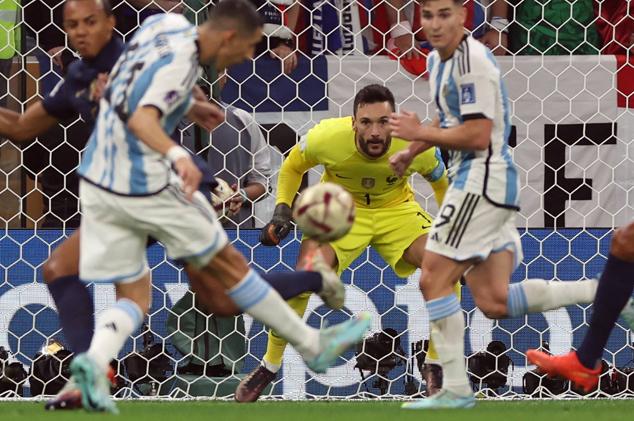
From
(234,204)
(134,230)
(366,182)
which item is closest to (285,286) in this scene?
(134,230)

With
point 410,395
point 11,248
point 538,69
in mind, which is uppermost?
point 538,69

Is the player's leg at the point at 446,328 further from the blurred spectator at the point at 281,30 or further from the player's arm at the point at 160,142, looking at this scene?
the blurred spectator at the point at 281,30

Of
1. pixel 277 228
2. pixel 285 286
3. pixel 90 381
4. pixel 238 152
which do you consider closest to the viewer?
pixel 90 381

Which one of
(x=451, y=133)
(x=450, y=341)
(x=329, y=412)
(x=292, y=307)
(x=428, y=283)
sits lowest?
(x=329, y=412)

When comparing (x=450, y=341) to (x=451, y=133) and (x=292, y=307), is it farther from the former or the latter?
(x=292, y=307)

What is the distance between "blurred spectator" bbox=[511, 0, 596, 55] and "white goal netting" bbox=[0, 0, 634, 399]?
4 centimetres

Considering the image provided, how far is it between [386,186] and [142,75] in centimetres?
278

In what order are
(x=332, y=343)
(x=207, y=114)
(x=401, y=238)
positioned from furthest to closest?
(x=401, y=238) < (x=207, y=114) < (x=332, y=343)

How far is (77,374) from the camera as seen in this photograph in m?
5.62

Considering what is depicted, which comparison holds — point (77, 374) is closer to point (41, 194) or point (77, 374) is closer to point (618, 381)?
point (41, 194)

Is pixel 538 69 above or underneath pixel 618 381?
above

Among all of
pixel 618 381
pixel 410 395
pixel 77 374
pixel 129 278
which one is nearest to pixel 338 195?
pixel 129 278

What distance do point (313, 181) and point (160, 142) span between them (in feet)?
11.0

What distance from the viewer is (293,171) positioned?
8.23m
